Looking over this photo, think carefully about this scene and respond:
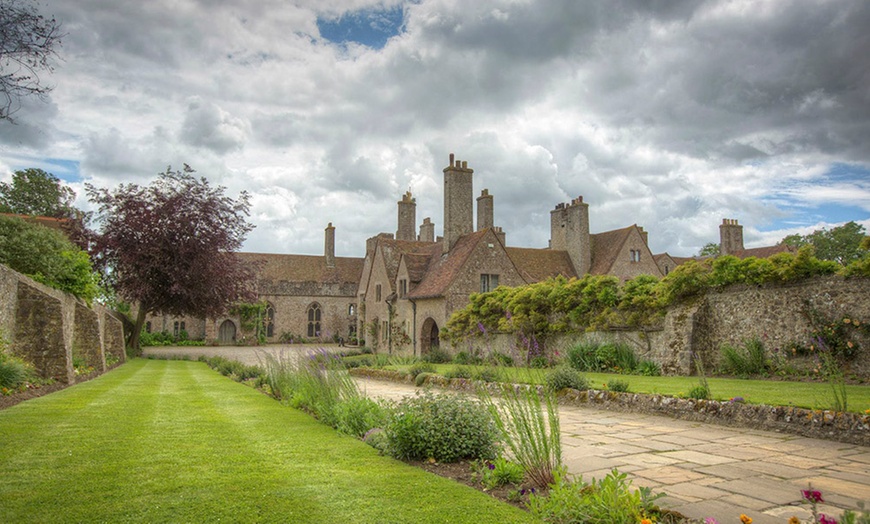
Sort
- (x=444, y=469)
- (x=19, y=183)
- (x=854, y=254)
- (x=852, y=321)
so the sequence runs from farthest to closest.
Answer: (x=854, y=254)
(x=19, y=183)
(x=852, y=321)
(x=444, y=469)

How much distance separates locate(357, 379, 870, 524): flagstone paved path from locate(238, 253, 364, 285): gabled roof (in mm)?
45094

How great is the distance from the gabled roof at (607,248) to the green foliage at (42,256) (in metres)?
25.2

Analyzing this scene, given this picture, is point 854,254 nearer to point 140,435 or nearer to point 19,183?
point 140,435

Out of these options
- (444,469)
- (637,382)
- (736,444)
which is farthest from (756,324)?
(444,469)

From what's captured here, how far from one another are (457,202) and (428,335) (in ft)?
22.2

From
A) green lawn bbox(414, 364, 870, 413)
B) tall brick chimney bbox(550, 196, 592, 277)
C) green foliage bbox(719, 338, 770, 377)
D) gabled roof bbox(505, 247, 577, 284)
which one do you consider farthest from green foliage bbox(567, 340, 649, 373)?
tall brick chimney bbox(550, 196, 592, 277)

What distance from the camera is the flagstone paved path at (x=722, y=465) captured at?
4500 mm

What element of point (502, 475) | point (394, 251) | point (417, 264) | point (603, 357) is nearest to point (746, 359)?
point (603, 357)

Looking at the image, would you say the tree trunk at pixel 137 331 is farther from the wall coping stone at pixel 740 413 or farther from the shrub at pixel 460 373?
the wall coping stone at pixel 740 413

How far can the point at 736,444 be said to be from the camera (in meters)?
6.91

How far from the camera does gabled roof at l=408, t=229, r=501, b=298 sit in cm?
A: 2753

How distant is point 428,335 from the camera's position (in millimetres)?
29578

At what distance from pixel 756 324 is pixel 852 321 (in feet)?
6.75

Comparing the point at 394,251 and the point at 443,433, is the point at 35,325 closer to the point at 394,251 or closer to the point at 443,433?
the point at 443,433
